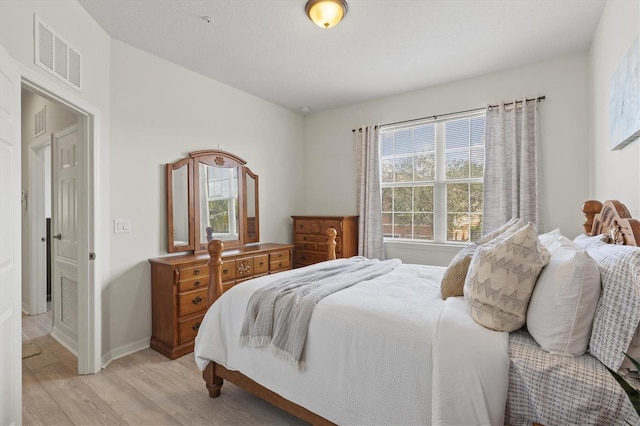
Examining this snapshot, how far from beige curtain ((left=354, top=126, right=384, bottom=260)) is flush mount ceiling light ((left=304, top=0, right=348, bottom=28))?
203 cm

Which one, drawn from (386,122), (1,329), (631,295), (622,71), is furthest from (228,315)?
(386,122)

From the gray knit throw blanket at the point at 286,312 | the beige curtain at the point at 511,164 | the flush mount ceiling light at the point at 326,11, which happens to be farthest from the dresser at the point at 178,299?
the beige curtain at the point at 511,164

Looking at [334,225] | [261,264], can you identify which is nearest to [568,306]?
[261,264]

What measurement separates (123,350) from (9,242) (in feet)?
5.41

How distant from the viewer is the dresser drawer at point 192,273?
2.79 meters

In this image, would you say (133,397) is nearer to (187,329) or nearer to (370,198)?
(187,329)

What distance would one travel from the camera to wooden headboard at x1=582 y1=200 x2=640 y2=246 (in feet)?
4.37

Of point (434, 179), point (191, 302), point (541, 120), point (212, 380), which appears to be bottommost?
point (212, 380)

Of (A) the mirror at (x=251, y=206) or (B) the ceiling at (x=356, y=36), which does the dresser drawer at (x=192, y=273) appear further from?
(B) the ceiling at (x=356, y=36)

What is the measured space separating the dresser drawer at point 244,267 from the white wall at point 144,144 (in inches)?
29.6

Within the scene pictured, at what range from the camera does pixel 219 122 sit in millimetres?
3695

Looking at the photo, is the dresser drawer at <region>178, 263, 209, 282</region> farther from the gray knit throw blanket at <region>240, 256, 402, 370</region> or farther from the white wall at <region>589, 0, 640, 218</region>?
the white wall at <region>589, 0, 640, 218</region>

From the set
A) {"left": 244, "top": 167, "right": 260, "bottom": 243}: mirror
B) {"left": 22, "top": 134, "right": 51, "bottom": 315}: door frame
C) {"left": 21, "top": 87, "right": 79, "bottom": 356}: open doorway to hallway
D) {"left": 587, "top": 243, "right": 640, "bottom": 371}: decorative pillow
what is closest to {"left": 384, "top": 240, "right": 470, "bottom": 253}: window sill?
{"left": 244, "top": 167, "right": 260, "bottom": 243}: mirror

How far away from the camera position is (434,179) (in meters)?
3.88
